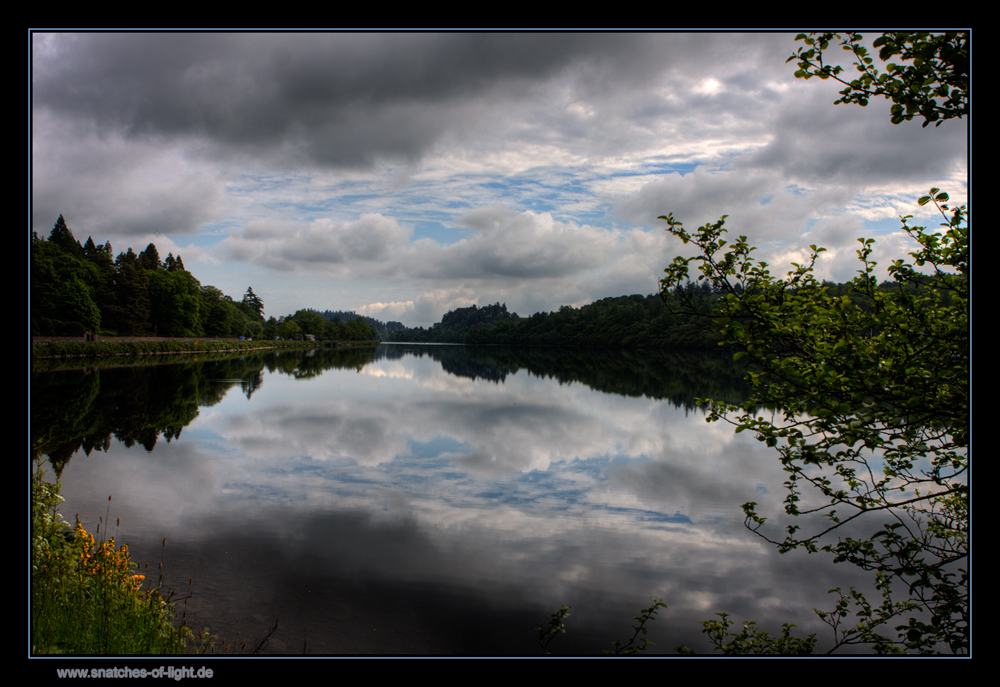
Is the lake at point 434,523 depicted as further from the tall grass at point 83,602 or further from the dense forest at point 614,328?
the dense forest at point 614,328

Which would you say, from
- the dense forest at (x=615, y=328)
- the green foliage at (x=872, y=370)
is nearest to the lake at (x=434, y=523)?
the green foliage at (x=872, y=370)

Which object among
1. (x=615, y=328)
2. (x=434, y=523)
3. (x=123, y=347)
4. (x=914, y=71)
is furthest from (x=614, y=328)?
(x=914, y=71)

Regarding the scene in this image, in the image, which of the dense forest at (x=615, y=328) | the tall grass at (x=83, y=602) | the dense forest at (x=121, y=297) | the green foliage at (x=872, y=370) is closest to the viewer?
the green foliage at (x=872, y=370)

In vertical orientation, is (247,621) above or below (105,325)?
below

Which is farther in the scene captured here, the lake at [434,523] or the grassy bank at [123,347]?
the grassy bank at [123,347]

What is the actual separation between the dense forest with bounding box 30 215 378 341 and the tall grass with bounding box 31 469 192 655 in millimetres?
40676

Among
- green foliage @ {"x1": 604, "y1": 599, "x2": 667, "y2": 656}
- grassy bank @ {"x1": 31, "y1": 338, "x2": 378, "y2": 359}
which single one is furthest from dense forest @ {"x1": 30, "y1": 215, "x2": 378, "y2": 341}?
green foliage @ {"x1": 604, "y1": 599, "x2": 667, "y2": 656}

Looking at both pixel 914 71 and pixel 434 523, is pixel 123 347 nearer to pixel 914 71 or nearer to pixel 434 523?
pixel 434 523

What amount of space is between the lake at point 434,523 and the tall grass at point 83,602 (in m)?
1.42

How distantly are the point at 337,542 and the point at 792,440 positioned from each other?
8482mm

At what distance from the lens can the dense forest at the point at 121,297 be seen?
55719 millimetres

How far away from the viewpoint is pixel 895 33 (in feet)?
13.1
